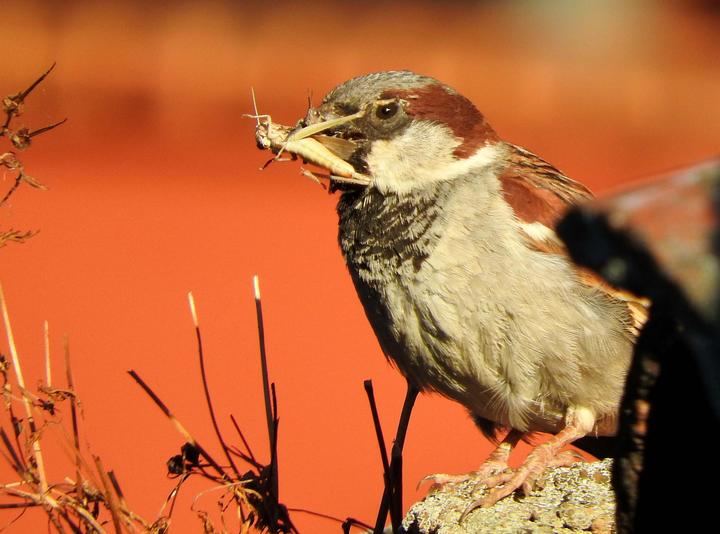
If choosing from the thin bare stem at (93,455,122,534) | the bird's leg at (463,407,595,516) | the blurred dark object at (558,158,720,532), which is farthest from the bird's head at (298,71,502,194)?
the blurred dark object at (558,158,720,532)

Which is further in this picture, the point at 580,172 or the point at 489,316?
the point at 580,172

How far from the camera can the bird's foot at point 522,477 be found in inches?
51.0

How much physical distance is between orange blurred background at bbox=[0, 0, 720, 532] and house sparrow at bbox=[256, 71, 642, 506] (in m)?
0.77

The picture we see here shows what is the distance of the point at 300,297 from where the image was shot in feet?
8.53

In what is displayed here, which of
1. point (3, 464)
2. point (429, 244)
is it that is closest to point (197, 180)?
point (3, 464)

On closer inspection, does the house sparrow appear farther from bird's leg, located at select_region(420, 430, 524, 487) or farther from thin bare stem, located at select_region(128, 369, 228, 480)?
thin bare stem, located at select_region(128, 369, 228, 480)

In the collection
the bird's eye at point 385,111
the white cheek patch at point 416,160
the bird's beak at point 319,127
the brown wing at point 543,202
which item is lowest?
the brown wing at point 543,202

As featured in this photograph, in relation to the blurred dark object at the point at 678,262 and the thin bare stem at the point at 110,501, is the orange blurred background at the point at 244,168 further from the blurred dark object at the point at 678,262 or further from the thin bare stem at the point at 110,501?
the blurred dark object at the point at 678,262

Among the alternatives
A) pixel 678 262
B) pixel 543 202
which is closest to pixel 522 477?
pixel 543 202

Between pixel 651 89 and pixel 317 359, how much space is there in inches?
49.1

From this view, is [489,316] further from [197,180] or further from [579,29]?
[579,29]

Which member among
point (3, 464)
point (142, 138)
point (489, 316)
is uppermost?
point (142, 138)

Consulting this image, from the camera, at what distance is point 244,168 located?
2750 mm

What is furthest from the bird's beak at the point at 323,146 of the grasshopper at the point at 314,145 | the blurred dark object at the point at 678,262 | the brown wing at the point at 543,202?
the blurred dark object at the point at 678,262
